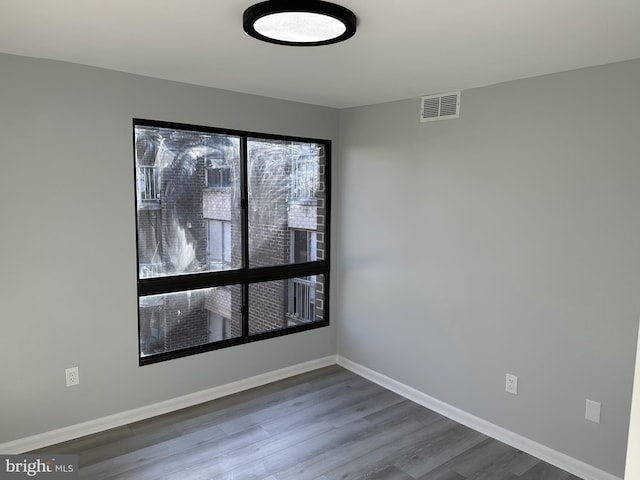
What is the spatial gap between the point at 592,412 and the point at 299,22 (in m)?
2.65

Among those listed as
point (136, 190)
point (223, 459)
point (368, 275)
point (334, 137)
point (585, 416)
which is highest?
point (334, 137)

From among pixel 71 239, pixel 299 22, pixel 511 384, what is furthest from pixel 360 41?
pixel 511 384

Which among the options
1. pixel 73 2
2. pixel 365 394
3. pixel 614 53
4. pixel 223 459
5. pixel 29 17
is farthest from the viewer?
pixel 365 394

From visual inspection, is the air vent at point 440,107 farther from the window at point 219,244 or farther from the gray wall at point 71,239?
the window at point 219,244

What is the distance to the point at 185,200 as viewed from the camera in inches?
133

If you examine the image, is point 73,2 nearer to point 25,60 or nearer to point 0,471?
point 25,60

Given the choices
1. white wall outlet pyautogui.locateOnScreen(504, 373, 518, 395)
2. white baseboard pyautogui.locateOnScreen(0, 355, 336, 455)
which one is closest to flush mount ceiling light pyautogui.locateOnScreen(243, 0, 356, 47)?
white wall outlet pyautogui.locateOnScreen(504, 373, 518, 395)

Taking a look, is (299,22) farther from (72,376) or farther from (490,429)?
(490,429)

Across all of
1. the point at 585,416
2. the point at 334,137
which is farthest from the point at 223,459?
the point at 334,137

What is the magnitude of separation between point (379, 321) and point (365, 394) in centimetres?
62

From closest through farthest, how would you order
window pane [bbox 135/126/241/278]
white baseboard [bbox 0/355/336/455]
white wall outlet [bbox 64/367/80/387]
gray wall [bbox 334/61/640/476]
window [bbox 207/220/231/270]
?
gray wall [bbox 334/61/640/476] < white baseboard [bbox 0/355/336/455] < white wall outlet [bbox 64/367/80/387] < window pane [bbox 135/126/241/278] < window [bbox 207/220/231/270]

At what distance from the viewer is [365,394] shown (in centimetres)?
367

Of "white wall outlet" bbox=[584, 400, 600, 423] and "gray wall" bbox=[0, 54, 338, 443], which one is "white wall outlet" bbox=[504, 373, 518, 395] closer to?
"white wall outlet" bbox=[584, 400, 600, 423]

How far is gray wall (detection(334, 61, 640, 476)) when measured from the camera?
2.47 m
